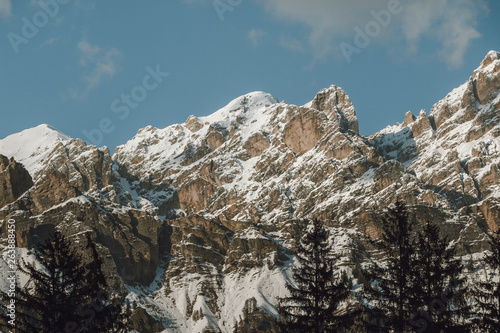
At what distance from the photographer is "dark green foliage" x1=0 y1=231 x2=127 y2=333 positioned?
42.9 m

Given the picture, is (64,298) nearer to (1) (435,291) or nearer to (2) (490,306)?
(1) (435,291)

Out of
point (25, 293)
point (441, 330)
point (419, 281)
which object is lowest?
point (441, 330)

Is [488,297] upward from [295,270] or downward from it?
downward

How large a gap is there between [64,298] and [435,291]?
2422cm

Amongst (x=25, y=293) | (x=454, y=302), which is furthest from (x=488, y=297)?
(x=25, y=293)

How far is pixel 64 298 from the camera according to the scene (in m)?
44.3

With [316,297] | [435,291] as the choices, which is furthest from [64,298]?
[435,291]

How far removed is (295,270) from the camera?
162 feet

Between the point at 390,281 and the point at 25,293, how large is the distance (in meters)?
23.9

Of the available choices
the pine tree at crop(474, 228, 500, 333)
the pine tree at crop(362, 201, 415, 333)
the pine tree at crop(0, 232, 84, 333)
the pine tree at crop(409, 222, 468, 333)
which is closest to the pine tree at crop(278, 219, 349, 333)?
the pine tree at crop(362, 201, 415, 333)

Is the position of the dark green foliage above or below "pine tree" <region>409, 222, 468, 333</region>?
above

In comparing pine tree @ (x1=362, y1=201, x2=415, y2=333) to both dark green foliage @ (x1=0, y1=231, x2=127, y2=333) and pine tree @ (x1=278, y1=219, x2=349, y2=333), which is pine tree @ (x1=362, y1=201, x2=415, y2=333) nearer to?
pine tree @ (x1=278, y1=219, x2=349, y2=333)

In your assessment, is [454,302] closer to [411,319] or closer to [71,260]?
[411,319]

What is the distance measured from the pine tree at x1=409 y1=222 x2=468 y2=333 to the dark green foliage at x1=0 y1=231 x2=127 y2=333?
20.4 meters
